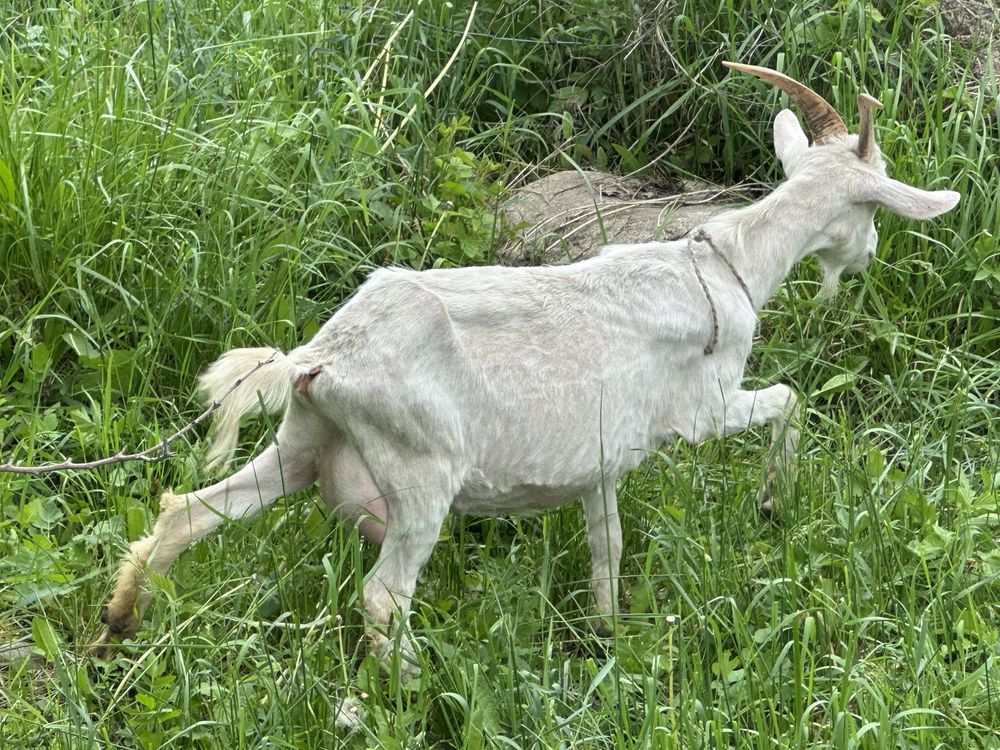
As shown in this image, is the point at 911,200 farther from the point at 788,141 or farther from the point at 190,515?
the point at 190,515

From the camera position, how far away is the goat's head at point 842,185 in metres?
4.60

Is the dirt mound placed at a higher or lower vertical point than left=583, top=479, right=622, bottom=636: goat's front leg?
higher

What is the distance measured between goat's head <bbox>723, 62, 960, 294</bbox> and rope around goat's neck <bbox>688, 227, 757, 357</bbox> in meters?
0.33

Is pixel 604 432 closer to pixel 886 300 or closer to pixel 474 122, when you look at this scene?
pixel 886 300

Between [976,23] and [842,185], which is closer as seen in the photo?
[842,185]

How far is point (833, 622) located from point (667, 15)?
3.45 m

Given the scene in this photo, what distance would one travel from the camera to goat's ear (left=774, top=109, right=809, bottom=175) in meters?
4.87

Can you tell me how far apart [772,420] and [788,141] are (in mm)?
986

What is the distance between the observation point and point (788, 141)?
496 cm

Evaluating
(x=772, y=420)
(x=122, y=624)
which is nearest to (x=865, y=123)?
(x=772, y=420)

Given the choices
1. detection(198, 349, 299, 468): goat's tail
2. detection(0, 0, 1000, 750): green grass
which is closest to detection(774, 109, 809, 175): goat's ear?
detection(0, 0, 1000, 750): green grass

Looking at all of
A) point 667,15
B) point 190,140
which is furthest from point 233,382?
point 667,15

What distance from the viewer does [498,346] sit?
404 cm

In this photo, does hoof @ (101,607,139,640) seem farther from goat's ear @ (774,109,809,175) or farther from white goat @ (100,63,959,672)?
goat's ear @ (774,109,809,175)
